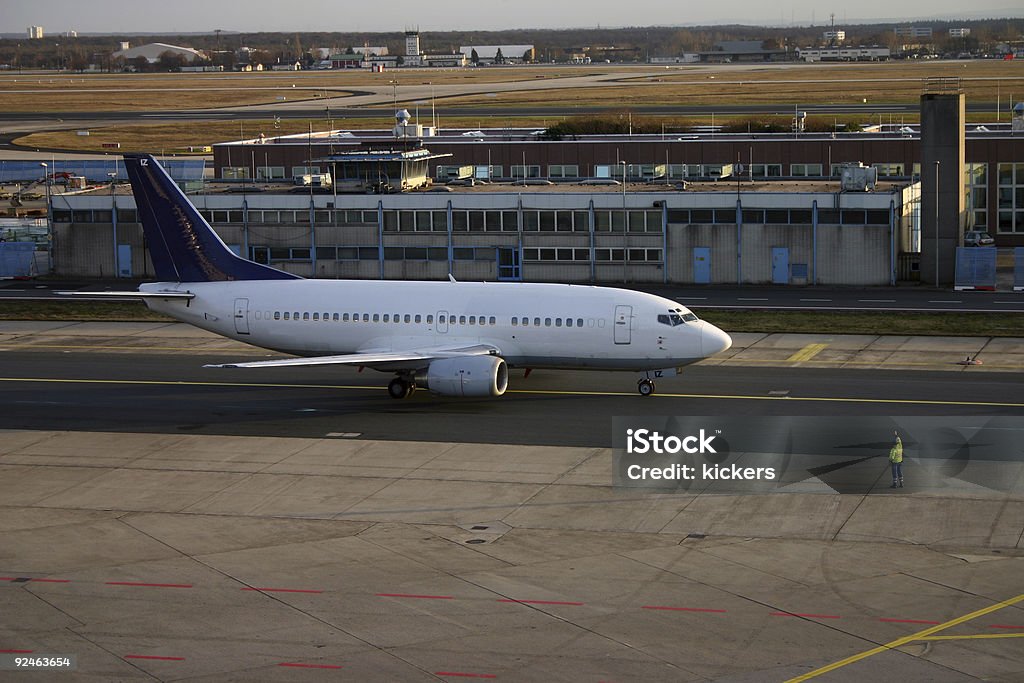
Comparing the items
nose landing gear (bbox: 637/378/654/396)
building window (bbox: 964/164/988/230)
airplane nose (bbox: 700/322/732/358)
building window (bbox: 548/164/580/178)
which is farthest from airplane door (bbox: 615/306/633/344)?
building window (bbox: 548/164/580/178)

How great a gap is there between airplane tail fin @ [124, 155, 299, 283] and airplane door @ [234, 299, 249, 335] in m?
1.44

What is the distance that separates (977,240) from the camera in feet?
269

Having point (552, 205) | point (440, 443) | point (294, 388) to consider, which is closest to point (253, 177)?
point (552, 205)

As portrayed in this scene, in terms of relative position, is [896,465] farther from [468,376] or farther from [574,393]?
[468,376]

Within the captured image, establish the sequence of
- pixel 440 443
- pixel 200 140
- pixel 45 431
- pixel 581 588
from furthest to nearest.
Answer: pixel 200 140
pixel 45 431
pixel 440 443
pixel 581 588

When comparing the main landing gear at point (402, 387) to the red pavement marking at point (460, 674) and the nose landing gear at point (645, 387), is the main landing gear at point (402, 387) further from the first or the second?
the red pavement marking at point (460, 674)

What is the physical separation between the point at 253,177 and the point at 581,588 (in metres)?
81.7

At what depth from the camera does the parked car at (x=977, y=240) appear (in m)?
81.8

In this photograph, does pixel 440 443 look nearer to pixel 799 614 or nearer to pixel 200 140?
pixel 799 614

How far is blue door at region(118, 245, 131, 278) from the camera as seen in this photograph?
3177 inches

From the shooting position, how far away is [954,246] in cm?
7175

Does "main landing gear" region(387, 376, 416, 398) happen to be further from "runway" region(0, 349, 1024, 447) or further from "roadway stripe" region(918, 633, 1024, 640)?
"roadway stripe" region(918, 633, 1024, 640)

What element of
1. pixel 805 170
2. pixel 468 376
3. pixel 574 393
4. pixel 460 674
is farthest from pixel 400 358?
pixel 805 170

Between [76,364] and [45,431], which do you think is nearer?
[45,431]
